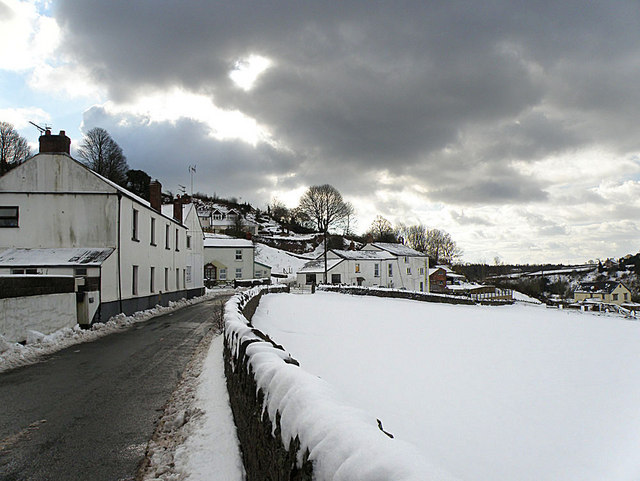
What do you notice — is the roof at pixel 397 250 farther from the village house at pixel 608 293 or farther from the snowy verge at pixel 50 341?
the snowy verge at pixel 50 341

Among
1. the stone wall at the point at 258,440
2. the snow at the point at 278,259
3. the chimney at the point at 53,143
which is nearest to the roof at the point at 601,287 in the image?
the snow at the point at 278,259

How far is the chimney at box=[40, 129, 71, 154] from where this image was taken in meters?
19.7

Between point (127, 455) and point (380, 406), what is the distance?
4.50 metres

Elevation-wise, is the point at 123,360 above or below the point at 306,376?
below

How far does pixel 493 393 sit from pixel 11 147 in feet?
225

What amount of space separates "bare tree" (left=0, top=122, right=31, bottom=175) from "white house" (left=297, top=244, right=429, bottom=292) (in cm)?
4132

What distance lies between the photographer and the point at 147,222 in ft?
80.7

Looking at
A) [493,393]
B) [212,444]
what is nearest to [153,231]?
[493,393]

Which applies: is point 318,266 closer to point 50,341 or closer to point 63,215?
point 63,215

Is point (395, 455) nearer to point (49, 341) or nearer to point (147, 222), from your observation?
point (49, 341)

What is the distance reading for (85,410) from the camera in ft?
22.2

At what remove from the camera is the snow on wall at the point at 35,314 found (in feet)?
37.4

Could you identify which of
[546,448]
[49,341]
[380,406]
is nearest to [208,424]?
[380,406]

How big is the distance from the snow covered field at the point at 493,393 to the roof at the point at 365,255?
1499 inches
